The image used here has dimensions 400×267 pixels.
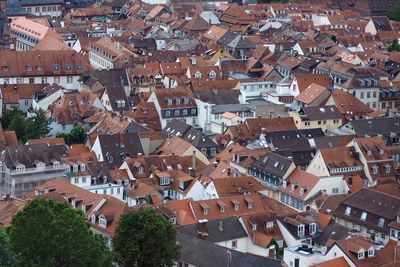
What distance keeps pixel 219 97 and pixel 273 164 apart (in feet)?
65.6

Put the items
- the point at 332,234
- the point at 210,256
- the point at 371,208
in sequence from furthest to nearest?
the point at 371,208
the point at 332,234
the point at 210,256

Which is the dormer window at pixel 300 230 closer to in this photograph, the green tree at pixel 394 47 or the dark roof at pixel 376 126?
the dark roof at pixel 376 126

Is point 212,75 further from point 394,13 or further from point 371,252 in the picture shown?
point 394,13

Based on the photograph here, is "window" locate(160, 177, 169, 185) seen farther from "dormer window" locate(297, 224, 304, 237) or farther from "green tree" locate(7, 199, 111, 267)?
"green tree" locate(7, 199, 111, 267)

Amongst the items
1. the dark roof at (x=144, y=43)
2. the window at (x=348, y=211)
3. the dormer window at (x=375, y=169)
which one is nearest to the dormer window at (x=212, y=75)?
the dark roof at (x=144, y=43)

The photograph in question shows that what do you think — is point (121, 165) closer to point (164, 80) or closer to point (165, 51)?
point (164, 80)

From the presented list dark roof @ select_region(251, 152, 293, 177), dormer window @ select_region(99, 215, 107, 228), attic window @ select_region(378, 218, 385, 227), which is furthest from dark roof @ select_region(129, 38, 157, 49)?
attic window @ select_region(378, 218, 385, 227)

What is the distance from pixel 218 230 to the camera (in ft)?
209

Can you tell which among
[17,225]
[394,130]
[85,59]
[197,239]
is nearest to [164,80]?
[85,59]

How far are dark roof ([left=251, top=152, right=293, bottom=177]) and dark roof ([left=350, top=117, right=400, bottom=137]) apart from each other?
1016 cm

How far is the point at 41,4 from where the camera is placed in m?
157

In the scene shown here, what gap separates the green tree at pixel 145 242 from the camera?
Answer: 184 ft

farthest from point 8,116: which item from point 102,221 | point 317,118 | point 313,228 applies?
point 313,228

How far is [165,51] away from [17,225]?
66037mm
